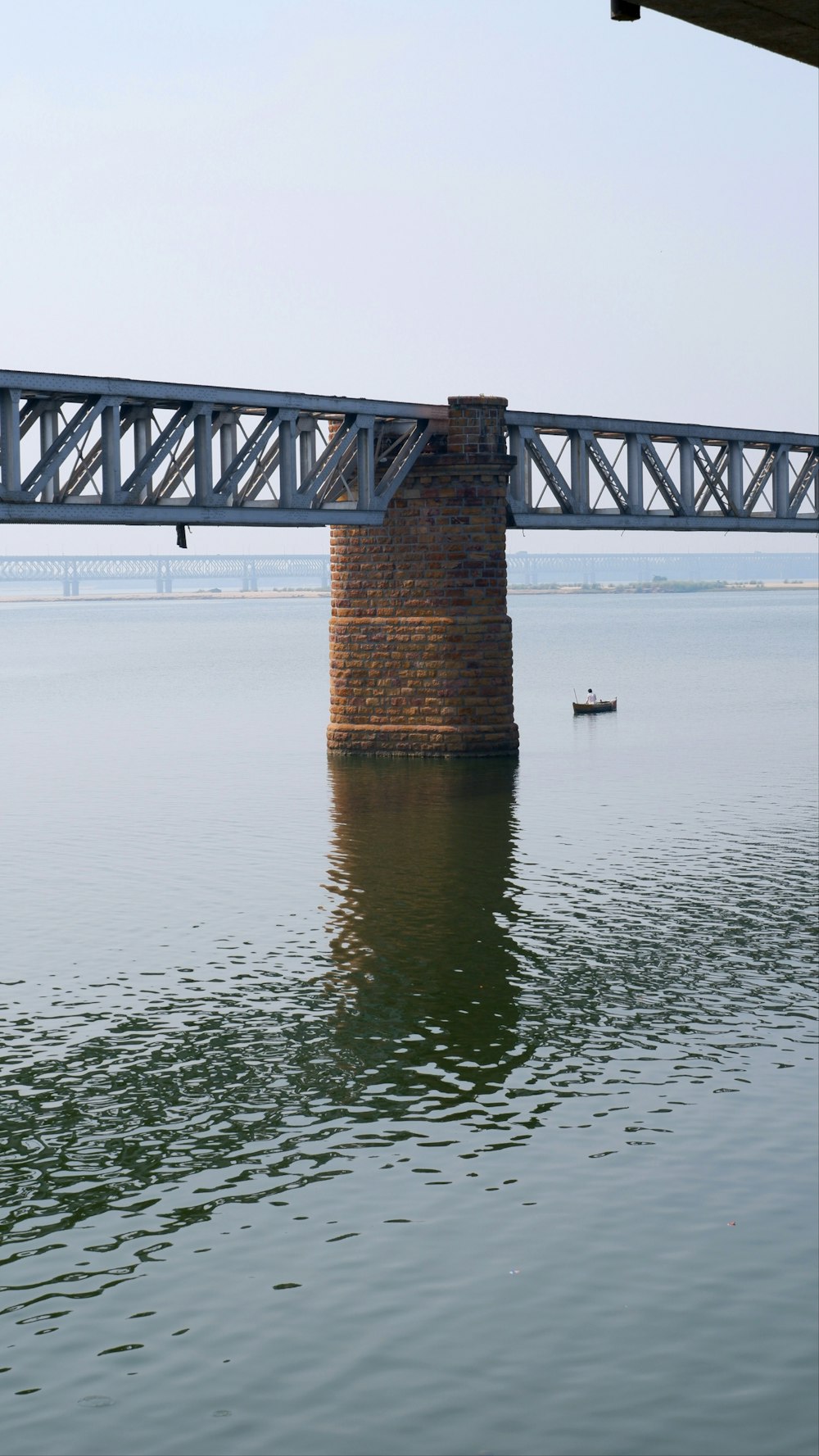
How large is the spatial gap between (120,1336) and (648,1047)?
7.57 m

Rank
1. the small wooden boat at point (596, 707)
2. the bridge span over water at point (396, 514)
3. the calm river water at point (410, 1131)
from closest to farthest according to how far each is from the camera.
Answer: the calm river water at point (410, 1131)
the bridge span over water at point (396, 514)
the small wooden boat at point (596, 707)

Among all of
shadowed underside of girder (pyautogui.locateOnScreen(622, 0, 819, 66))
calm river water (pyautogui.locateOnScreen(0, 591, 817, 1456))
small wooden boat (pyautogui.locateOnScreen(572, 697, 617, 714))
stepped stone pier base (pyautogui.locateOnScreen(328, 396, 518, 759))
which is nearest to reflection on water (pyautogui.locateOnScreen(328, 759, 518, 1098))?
calm river water (pyautogui.locateOnScreen(0, 591, 817, 1456))

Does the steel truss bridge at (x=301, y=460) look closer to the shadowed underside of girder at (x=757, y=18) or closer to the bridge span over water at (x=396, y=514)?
the bridge span over water at (x=396, y=514)

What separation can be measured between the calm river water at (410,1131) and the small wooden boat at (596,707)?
2488cm

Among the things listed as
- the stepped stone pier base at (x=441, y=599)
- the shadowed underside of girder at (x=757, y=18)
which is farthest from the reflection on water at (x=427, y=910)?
the shadowed underside of girder at (x=757, y=18)

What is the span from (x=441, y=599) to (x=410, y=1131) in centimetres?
2566

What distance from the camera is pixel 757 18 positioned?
6684 mm

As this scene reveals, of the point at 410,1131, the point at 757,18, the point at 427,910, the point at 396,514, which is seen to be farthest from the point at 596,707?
the point at 757,18

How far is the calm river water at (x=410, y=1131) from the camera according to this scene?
10.9 metres

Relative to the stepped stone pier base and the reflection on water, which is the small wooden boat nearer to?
the stepped stone pier base

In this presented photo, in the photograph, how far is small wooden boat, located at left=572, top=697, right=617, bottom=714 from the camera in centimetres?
6100

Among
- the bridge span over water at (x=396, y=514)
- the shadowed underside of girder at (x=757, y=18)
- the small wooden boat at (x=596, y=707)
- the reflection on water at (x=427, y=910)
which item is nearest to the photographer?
the shadowed underside of girder at (x=757, y=18)

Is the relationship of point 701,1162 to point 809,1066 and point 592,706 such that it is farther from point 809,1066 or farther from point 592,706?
point 592,706

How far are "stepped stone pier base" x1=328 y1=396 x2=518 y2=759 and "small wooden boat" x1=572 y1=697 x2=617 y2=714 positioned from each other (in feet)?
62.2
